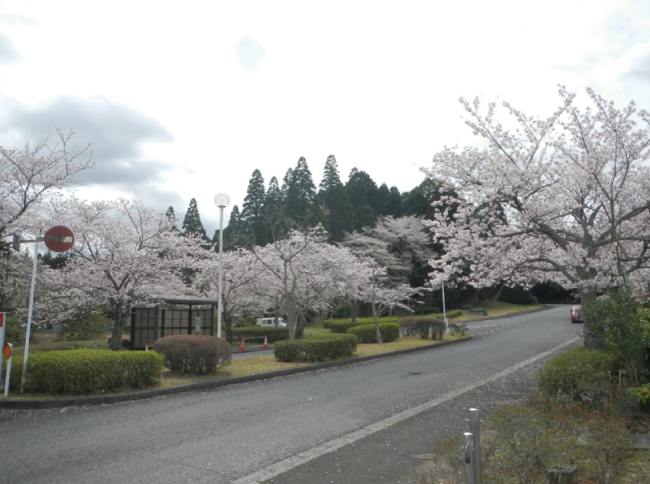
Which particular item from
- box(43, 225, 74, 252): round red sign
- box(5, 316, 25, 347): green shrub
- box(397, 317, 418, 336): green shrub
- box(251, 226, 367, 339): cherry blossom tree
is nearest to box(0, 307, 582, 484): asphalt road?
box(43, 225, 74, 252): round red sign

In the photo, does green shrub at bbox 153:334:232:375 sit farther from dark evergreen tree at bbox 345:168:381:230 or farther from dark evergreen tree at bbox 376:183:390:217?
dark evergreen tree at bbox 376:183:390:217

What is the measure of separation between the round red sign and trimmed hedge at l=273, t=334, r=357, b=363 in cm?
632

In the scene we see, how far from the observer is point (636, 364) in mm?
7102

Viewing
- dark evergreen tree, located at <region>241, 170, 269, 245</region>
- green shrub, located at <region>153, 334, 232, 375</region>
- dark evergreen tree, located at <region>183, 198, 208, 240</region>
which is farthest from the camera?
dark evergreen tree, located at <region>183, 198, 208, 240</region>

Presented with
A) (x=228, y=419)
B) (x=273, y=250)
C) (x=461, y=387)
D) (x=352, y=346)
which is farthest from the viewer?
(x=273, y=250)

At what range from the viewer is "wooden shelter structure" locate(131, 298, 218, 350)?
19766 mm

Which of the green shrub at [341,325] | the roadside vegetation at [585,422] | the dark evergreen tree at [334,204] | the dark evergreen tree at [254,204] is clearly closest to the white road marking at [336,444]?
the roadside vegetation at [585,422]

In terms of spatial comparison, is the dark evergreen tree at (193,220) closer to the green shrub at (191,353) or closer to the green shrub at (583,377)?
the green shrub at (191,353)

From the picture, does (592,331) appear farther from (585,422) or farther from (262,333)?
(262,333)

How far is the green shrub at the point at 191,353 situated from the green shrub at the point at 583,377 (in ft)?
22.6

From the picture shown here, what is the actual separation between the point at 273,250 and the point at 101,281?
954 centimetres

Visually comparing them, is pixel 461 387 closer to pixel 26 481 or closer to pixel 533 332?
pixel 26 481

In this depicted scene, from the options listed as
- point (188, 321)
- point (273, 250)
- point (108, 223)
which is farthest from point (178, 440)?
point (273, 250)

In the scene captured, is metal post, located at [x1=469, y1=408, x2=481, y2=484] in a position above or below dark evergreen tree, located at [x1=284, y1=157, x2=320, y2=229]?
below
